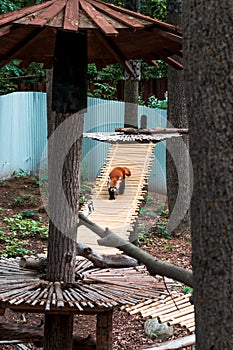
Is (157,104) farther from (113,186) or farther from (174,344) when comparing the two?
(174,344)

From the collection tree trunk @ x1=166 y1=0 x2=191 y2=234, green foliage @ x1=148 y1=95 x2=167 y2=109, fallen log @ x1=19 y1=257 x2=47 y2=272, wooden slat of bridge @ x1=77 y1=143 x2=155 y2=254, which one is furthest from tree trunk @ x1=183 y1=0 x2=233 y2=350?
green foliage @ x1=148 y1=95 x2=167 y2=109

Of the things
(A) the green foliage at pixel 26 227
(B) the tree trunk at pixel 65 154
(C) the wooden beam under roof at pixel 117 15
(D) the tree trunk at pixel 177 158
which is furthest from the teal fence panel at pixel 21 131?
(C) the wooden beam under roof at pixel 117 15

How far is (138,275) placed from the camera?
3998mm

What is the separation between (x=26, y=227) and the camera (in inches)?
327

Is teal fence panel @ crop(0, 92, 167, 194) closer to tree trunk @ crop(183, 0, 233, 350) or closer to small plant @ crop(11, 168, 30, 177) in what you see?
small plant @ crop(11, 168, 30, 177)

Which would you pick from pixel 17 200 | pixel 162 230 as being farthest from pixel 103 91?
pixel 162 230

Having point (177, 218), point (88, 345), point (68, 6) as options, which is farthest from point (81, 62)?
point (177, 218)

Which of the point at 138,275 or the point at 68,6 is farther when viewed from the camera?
the point at 138,275

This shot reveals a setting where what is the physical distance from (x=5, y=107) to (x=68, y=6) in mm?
7907

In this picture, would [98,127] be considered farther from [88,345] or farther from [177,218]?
[88,345]

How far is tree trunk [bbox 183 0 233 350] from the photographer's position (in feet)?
4.67

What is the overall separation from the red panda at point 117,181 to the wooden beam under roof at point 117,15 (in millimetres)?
4140

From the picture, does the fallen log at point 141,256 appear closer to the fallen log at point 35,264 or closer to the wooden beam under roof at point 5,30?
the wooden beam under roof at point 5,30

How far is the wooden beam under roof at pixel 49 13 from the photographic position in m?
3.03
